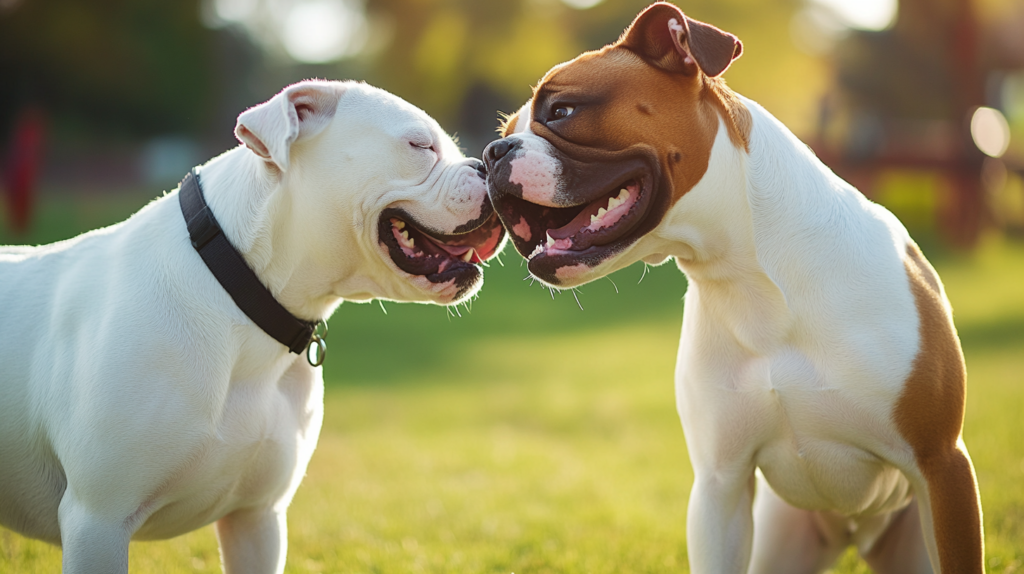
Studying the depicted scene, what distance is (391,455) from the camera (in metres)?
7.62

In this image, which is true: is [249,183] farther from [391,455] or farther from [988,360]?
[988,360]

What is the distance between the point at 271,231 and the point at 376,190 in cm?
40

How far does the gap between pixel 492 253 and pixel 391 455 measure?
4.38 meters

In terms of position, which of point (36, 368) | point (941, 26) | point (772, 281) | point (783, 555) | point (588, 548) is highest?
point (772, 281)

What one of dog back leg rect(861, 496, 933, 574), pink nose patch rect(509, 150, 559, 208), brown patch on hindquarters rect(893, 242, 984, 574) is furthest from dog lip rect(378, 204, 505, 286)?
dog back leg rect(861, 496, 933, 574)

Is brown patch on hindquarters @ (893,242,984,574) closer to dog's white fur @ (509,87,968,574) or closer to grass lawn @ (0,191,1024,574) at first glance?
dog's white fur @ (509,87,968,574)

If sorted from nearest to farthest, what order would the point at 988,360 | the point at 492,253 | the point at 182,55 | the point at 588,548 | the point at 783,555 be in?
the point at 492,253
the point at 783,555
the point at 588,548
the point at 988,360
the point at 182,55

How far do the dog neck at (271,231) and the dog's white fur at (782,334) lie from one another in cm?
85

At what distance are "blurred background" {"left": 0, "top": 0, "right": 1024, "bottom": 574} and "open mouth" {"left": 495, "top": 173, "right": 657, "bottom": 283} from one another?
619 millimetres

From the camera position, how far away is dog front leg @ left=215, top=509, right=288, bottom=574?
340 centimetres

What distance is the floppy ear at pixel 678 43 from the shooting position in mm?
2949

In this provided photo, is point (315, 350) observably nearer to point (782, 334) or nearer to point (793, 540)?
point (782, 334)

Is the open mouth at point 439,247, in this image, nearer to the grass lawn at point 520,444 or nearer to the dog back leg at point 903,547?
the grass lawn at point 520,444

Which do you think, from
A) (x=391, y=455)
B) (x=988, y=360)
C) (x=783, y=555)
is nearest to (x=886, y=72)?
(x=988, y=360)
